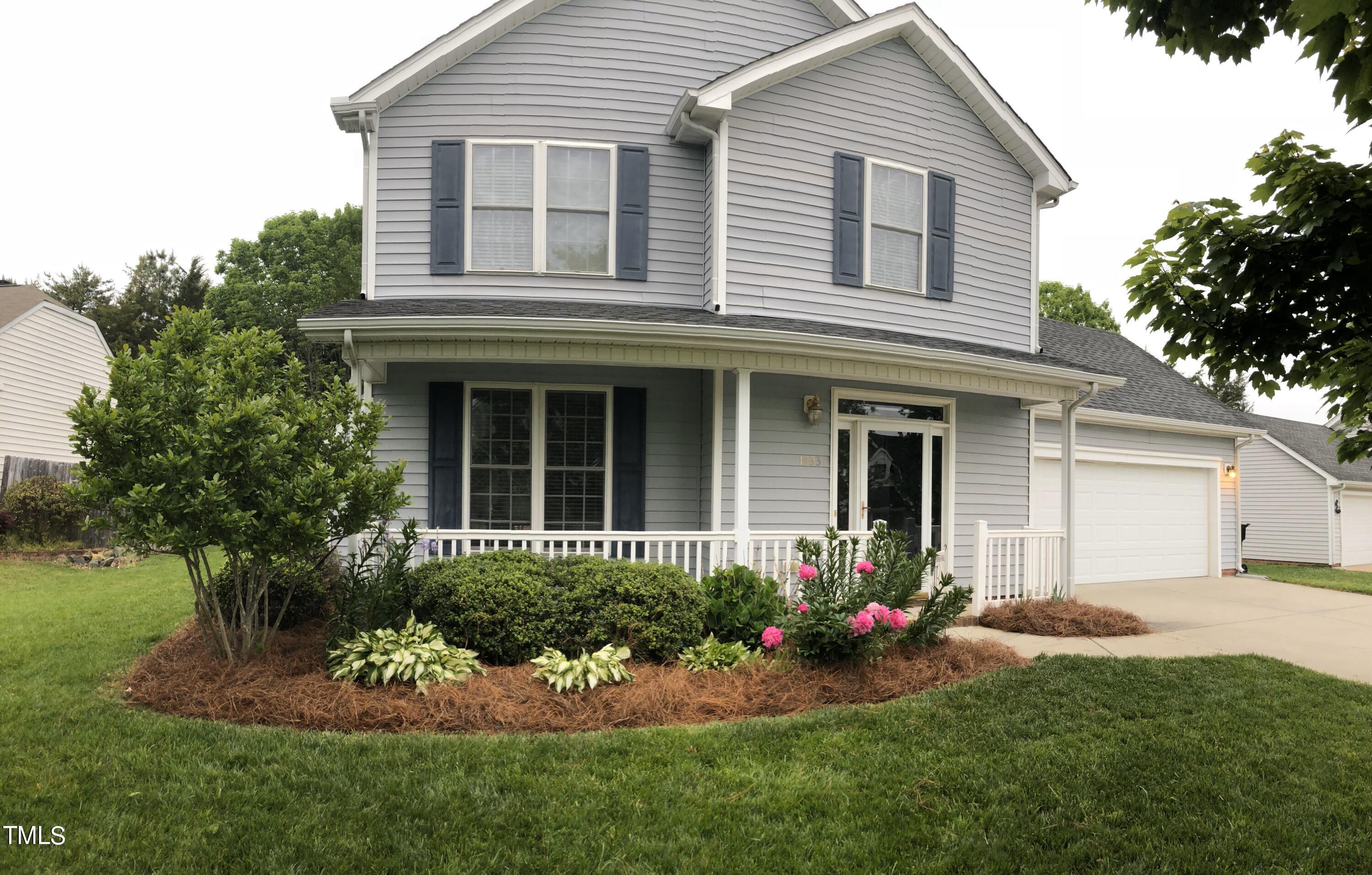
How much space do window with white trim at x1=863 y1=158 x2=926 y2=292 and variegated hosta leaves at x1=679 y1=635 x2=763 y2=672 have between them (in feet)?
16.6

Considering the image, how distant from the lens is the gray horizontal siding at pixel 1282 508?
21.7 metres

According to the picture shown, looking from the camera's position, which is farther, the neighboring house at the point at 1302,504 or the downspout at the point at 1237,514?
the neighboring house at the point at 1302,504

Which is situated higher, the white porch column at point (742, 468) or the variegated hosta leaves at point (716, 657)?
the white porch column at point (742, 468)

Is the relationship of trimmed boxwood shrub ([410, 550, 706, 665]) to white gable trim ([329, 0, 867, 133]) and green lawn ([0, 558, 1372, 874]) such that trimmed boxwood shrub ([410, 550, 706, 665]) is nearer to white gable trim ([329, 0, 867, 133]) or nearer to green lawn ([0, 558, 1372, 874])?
green lawn ([0, 558, 1372, 874])

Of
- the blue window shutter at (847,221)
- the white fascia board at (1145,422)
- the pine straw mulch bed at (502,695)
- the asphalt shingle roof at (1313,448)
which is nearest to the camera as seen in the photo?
the pine straw mulch bed at (502,695)

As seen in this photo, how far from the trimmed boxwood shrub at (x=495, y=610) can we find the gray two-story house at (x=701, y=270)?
5.61 feet

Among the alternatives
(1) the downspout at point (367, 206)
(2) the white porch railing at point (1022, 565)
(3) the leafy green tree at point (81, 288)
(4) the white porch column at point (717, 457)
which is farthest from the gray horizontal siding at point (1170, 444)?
(3) the leafy green tree at point (81, 288)

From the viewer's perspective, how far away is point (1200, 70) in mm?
4734

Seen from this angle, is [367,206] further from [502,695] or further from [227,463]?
[502,695]

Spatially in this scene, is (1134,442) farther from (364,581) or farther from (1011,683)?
(364,581)

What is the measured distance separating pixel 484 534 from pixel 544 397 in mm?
2139

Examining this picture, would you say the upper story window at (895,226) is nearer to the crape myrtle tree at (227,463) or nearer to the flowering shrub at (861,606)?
the flowering shrub at (861,606)

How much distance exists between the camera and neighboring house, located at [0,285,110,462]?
17.3m

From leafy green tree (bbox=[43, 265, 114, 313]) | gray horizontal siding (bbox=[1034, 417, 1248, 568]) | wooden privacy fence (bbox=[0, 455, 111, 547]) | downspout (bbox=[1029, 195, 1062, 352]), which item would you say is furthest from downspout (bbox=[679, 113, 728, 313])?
leafy green tree (bbox=[43, 265, 114, 313])
